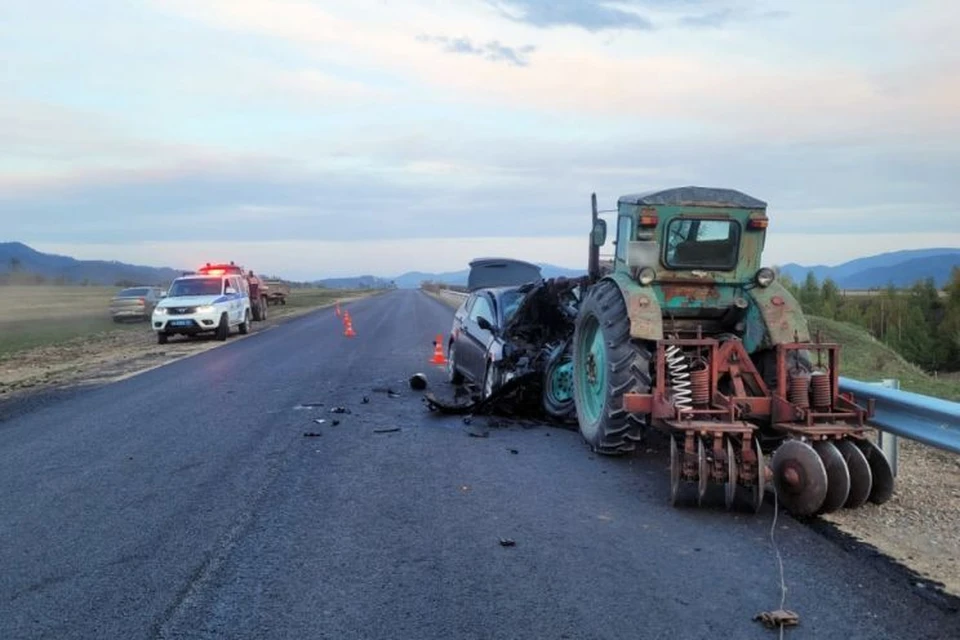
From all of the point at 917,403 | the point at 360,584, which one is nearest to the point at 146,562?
the point at 360,584

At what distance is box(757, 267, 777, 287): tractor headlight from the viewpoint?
25.2 feet

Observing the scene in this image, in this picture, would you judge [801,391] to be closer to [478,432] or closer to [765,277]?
[765,277]

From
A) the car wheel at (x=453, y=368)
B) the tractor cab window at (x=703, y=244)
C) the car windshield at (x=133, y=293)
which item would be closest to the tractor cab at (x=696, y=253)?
the tractor cab window at (x=703, y=244)

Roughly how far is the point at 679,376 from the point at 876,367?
38.5 ft

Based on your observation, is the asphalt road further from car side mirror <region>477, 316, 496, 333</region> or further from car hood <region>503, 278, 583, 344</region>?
car side mirror <region>477, 316, 496, 333</region>

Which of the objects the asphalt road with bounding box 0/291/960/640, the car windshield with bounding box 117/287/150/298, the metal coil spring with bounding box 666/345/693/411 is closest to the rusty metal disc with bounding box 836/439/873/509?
the asphalt road with bounding box 0/291/960/640

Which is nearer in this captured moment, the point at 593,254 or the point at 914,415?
the point at 914,415

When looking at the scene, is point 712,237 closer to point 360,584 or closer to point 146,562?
point 360,584

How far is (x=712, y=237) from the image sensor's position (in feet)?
25.3

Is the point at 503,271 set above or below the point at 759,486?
above

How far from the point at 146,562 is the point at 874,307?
6781cm

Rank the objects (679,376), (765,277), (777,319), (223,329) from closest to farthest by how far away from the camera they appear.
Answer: (679,376) < (777,319) < (765,277) < (223,329)

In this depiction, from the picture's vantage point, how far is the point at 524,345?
10.6 metres

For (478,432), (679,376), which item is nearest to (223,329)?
(478,432)
